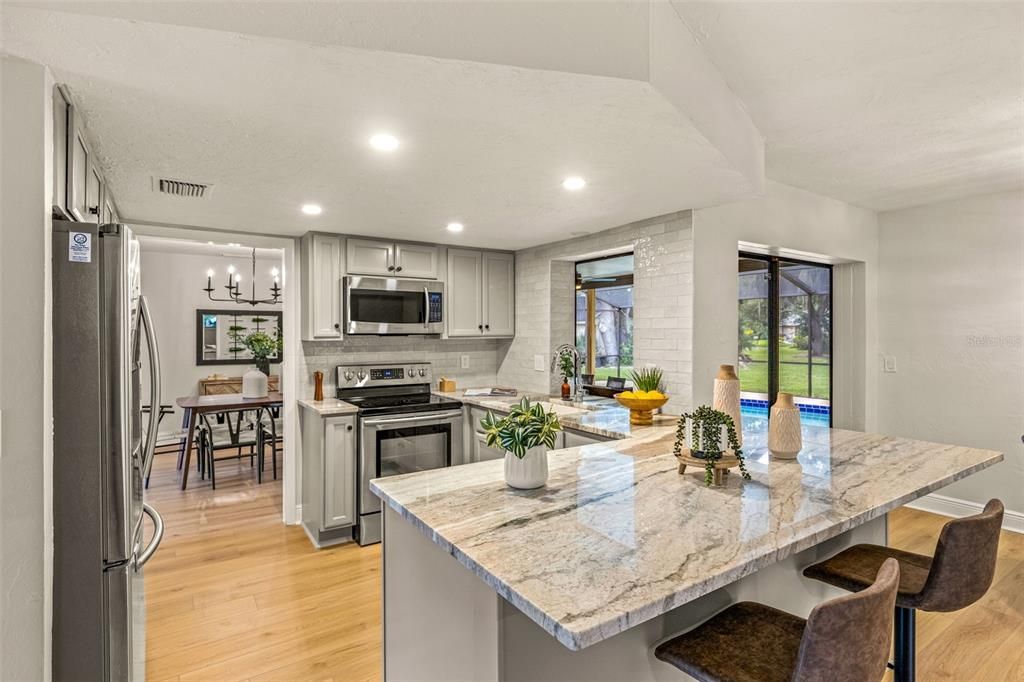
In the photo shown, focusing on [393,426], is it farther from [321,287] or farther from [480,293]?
[480,293]

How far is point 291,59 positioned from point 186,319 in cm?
604

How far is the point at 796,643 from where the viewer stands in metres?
1.27

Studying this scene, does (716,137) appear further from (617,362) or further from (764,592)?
(617,362)

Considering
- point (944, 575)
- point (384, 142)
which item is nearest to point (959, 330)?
point (944, 575)

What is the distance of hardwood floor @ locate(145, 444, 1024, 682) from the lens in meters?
2.24

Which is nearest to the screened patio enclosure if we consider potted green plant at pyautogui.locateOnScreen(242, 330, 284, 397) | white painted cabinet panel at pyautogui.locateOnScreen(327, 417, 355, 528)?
white painted cabinet panel at pyautogui.locateOnScreen(327, 417, 355, 528)

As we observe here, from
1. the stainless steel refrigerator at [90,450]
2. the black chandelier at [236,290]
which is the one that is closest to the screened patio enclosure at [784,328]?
the stainless steel refrigerator at [90,450]

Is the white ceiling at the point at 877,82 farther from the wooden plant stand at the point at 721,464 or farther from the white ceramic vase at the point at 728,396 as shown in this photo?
the wooden plant stand at the point at 721,464

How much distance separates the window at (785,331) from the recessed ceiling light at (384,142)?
266 cm

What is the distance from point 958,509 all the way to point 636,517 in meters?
3.92

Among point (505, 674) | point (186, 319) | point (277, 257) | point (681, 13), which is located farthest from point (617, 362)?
point (186, 319)

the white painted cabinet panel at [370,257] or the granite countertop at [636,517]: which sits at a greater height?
the white painted cabinet panel at [370,257]

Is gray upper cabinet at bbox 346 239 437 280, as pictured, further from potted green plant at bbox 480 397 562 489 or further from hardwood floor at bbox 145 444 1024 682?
potted green plant at bbox 480 397 562 489

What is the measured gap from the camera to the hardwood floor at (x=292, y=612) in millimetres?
2238
